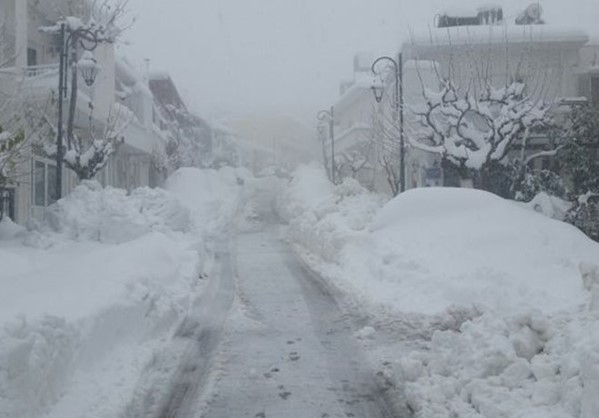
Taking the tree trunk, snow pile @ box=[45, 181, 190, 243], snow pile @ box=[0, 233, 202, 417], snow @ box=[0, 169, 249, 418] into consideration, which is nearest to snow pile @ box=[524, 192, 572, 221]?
snow @ box=[0, 169, 249, 418]

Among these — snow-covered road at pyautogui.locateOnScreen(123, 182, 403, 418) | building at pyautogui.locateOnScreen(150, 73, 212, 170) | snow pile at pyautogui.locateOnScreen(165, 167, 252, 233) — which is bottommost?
snow pile at pyautogui.locateOnScreen(165, 167, 252, 233)

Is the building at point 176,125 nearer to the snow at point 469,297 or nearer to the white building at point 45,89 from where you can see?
the white building at point 45,89

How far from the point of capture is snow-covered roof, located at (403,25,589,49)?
24.9m

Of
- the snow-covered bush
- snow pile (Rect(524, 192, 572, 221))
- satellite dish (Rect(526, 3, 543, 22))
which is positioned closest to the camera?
snow pile (Rect(524, 192, 572, 221))

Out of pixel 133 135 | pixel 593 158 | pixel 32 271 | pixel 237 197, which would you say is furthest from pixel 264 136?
pixel 32 271

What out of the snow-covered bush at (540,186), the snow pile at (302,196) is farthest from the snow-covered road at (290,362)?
the snow pile at (302,196)

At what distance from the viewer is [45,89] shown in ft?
64.3

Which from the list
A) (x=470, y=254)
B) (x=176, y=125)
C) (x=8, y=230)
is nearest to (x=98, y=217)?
(x=8, y=230)

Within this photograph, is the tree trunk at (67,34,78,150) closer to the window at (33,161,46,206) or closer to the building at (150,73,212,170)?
the window at (33,161,46,206)

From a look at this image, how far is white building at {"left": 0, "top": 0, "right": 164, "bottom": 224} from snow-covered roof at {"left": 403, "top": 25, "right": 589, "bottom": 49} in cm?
1131

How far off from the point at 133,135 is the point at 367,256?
59.5 feet

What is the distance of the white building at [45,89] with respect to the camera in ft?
61.4

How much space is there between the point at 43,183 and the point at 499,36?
16373mm

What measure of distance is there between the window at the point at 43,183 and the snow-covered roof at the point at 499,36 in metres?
13.1
